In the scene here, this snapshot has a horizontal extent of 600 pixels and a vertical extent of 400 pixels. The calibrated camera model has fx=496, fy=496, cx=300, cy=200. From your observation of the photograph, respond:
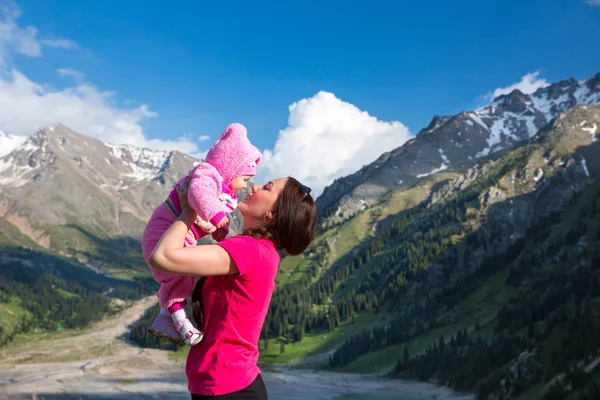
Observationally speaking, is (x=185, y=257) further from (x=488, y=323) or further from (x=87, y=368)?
(x=87, y=368)

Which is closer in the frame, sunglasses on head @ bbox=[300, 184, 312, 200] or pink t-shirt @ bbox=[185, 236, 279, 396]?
pink t-shirt @ bbox=[185, 236, 279, 396]

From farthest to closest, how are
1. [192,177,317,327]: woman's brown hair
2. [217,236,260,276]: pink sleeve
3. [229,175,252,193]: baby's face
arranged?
[229,175,252,193]: baby's face
[192,177,317,327]: woman's brown hair
[217,236,260,276]: pink sleeve

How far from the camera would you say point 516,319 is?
11806 centimetres

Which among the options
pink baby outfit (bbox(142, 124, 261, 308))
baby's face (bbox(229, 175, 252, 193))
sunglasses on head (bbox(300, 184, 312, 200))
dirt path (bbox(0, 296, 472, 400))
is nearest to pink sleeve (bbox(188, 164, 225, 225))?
pink baby outfit (bbox(142, 124, 261, 308))

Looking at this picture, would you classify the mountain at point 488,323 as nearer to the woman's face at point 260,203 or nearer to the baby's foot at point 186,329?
the woman's face at point 260,203

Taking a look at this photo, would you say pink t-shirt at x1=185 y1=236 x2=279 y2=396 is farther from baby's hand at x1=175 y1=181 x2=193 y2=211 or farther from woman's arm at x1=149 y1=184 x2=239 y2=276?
baby's hand at x1=175 y1=181 x2=193 y2=211

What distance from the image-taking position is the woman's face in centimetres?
560

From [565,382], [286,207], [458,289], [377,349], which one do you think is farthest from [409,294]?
[286,207]

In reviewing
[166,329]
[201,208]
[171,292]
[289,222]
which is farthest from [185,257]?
[289,222]

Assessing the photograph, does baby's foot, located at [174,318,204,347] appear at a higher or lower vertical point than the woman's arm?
lower

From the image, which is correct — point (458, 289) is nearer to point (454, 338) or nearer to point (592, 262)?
point (454, 338)

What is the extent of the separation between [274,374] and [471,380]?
2181 inches

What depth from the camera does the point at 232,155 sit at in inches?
220

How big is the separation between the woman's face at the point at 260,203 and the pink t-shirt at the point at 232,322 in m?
0.40
